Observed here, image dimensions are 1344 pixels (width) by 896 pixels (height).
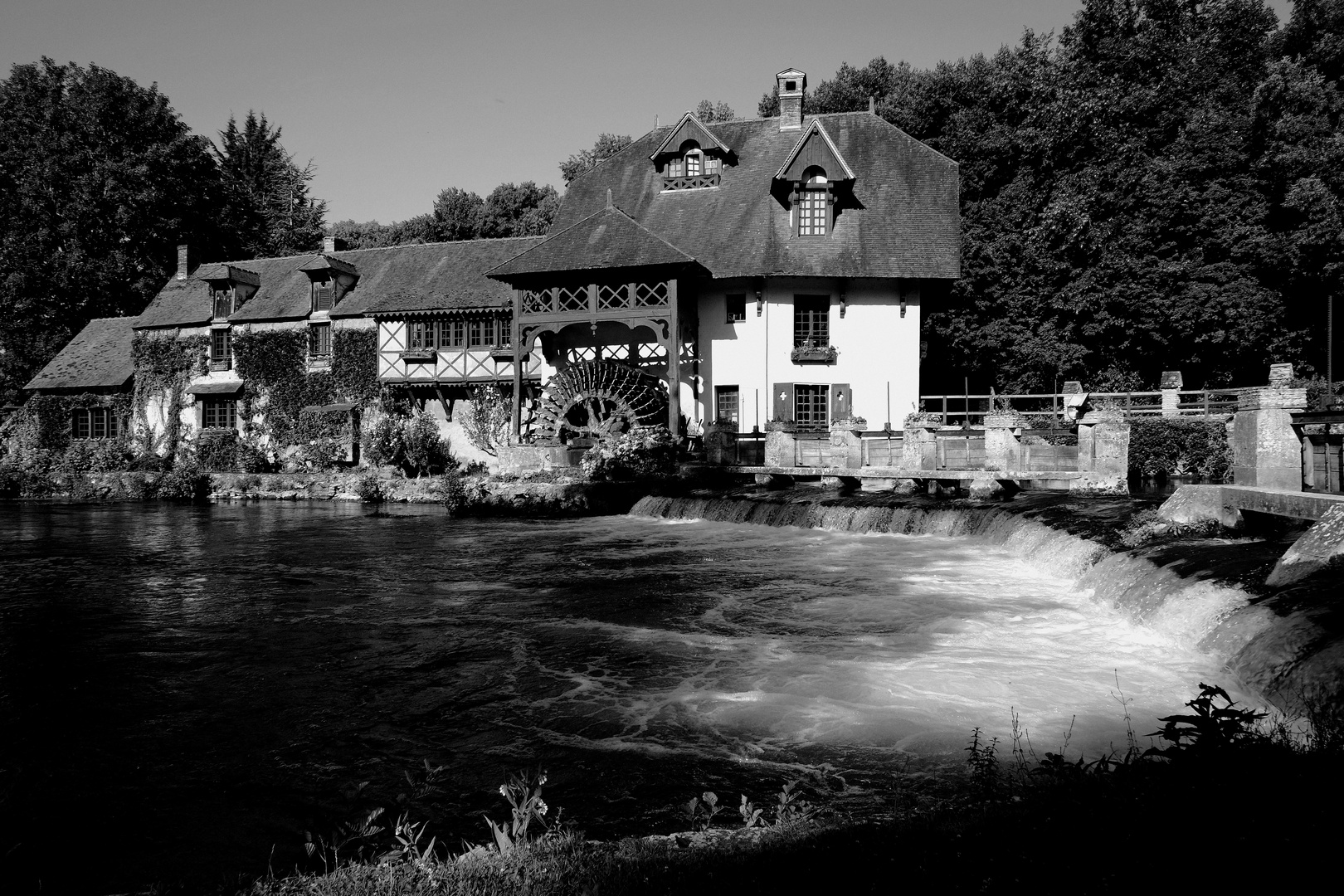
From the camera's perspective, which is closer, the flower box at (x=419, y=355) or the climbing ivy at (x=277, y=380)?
the flower box at (x=419, y=355)

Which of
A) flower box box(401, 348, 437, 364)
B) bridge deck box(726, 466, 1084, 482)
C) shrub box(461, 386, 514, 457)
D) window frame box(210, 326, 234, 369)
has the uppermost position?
window frame box(210, 326, 234, 369)

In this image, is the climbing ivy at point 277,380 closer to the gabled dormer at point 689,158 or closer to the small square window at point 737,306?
the gabled dormer at point 689,158

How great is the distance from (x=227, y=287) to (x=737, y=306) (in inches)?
766

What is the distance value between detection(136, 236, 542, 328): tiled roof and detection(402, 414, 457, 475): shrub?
3.90 m

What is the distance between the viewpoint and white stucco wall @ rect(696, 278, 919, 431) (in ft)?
89.3

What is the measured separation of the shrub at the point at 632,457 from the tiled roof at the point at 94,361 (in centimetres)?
2169

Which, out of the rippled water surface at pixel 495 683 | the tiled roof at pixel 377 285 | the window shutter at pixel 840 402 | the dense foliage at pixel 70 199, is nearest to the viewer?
the rippled water surface at pixel 495 683

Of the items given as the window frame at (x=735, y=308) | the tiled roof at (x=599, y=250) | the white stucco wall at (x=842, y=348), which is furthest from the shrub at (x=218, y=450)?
the window frame at (x=735, y=308)

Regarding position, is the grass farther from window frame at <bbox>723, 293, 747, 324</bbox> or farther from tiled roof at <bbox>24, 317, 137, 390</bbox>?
tiled roof at <bbox>24, 317, 137, 390</bbox>

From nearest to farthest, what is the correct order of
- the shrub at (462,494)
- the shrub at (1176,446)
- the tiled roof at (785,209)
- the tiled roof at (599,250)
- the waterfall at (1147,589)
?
the waterfall at (1147,589), the shrub at (462,494), the shrub at (1176,446), the tiled roof at (599,250), the tiled roof at (785,209)

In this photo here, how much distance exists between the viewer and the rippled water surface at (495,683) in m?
5.72

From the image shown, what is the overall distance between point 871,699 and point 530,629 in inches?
167

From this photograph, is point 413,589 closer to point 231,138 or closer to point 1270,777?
point 1270,777

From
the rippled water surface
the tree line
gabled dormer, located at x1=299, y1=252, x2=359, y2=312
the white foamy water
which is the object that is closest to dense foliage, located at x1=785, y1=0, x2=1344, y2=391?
the tree line
